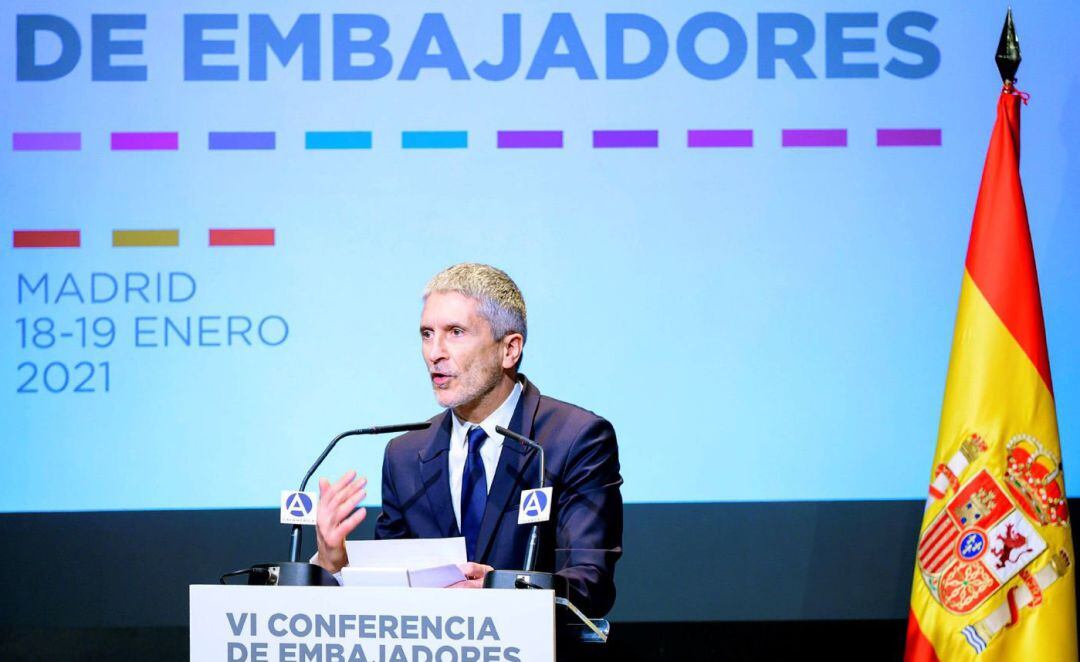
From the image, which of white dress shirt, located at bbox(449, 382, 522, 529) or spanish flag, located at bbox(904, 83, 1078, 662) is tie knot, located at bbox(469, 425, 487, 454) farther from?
spanish flag, located at bbox(904, 83, 1078, 662)

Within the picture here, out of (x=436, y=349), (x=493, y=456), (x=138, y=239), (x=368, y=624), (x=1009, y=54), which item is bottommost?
(x=368, y=624)

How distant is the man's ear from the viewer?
9.93 ft

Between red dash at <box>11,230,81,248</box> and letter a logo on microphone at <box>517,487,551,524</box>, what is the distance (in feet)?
7.87

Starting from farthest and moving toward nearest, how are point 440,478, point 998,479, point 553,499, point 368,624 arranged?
point 998,479 → point 440,478 → point 553,499 → point 368,624

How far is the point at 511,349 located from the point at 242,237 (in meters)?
1.58

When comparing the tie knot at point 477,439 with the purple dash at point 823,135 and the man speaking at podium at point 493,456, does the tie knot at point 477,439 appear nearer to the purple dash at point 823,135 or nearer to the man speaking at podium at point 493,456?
the man speaking at podium at point 493,456

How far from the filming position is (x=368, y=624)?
87.5 inches

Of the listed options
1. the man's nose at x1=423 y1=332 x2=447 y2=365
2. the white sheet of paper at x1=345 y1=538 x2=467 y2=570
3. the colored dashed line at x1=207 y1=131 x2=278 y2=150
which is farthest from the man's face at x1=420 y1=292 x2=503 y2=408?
the colored dashed line at x1=207 y1=131 x2=278 y2=150

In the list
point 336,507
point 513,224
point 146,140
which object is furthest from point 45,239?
point 336,507

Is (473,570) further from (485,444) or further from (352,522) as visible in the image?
(485,444)

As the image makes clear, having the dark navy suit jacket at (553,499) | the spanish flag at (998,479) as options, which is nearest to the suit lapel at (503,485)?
the dark navy suit jacket at (553,499)

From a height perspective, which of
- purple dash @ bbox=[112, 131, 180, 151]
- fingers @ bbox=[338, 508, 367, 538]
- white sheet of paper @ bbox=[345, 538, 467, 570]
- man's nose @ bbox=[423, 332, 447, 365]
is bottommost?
white sheet of paper @ bbox=[345, 538, 467, 570]

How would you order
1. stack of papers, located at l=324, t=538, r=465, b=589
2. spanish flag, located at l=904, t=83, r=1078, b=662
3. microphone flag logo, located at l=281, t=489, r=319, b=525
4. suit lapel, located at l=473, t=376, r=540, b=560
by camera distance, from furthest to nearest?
spanish flag, located at l=904, t=83, r=1078, b=662 → suit lapel, located at l=473, t=376, r=540, b=560 → microphone flag logo, located at l=281, t=489, r=319, b=525 → stack of papers, located at l=324, t=538, r=465, b=589

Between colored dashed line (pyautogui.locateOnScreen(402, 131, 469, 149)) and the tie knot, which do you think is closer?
the tie knot
